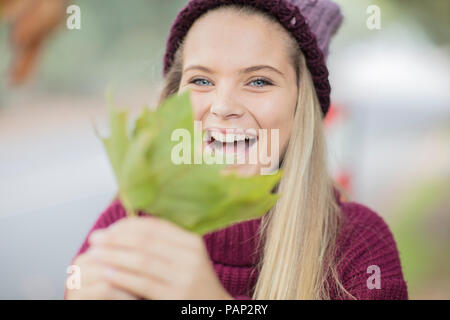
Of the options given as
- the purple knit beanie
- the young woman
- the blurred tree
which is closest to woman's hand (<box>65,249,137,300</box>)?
the young woman

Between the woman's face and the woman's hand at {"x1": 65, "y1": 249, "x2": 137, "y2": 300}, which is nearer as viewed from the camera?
the woman's hand at {"x1": 65, "y1": 249, "x2": 137, "y2": 300}

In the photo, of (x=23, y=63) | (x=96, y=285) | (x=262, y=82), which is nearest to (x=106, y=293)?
(x=96, y=285)

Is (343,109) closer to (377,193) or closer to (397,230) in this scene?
(377,193)

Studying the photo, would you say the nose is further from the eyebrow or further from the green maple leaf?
the green maple leaf

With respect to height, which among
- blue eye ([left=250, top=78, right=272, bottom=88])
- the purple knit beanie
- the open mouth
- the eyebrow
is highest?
the purple knit beanie

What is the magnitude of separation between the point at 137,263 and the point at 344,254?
0.57 metres

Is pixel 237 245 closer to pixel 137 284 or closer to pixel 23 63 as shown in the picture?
pixel 137 284

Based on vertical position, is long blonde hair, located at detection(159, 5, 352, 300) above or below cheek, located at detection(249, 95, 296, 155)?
below

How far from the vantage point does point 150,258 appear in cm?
47

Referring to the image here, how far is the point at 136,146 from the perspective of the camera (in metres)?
0.44

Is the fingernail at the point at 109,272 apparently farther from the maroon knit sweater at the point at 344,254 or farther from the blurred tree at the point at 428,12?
the blurred tree at the point at 428,12

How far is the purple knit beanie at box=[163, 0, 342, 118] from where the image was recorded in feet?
3.13

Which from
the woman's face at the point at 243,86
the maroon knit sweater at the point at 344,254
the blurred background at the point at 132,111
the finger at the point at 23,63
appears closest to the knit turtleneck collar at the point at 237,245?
the maroon knit sweater at the point at 344,254
